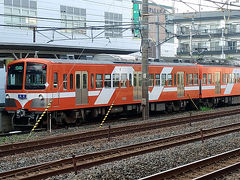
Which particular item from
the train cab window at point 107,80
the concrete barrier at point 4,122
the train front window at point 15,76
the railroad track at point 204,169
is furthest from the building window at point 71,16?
the railroad track at point 204,169

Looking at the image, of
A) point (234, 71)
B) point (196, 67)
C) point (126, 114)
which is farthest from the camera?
point (234, 71)

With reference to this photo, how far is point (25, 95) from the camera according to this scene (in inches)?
634

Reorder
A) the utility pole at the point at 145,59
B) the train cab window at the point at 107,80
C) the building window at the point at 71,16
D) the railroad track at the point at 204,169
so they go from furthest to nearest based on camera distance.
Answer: the building window at the point at 71,16
the utility pole at the point at 145,59
the train cab window at the point at 107,80
the railroad track at the point at 204,169

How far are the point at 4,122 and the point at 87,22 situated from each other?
1566 centimetres

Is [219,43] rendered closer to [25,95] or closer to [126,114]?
[126,114]

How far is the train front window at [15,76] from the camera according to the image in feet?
53.9

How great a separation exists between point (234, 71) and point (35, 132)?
1807 centimetres

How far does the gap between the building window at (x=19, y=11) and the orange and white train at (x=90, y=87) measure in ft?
32.9

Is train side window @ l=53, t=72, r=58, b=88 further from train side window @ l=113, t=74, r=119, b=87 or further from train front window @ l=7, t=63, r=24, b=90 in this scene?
train side window @ l=113, t=74, r=119, b=87

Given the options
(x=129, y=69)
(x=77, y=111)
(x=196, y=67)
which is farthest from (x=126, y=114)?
(x=196, y=67)

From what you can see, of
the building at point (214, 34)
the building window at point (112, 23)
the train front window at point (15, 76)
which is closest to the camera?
the train front window at point (15, 76)

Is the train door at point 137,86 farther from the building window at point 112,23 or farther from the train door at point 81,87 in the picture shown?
the building window at point 112,23

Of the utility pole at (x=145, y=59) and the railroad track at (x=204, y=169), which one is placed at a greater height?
the utility pole at (x=145, y=59)

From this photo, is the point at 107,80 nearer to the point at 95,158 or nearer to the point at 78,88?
the point at 78,88
